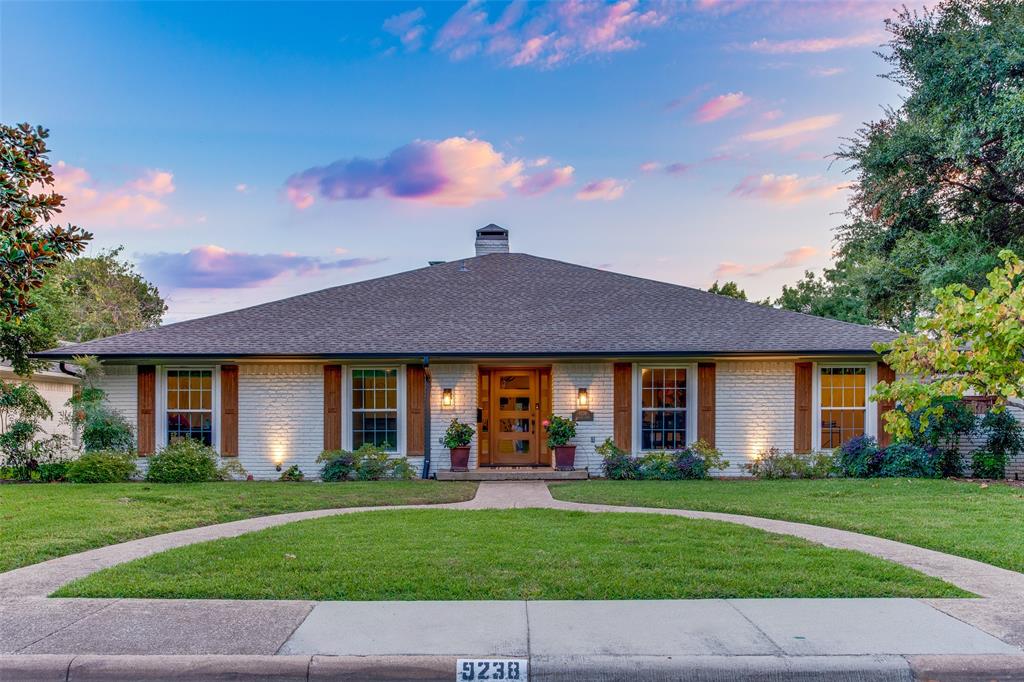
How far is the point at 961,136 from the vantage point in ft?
45.5

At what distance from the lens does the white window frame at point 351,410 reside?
45.1 ft

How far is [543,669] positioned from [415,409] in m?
9.98

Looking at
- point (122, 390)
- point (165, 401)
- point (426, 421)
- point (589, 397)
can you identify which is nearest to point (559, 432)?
point (589, 397)

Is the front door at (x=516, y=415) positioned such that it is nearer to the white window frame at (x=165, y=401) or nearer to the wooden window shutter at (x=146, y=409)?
the white window frame at (x=165, y=401)

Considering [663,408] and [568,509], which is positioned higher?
[663,408]

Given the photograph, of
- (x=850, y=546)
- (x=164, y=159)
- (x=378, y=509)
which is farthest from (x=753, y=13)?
(x=164, y=159)

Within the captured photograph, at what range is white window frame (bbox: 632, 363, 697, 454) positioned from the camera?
13812mm

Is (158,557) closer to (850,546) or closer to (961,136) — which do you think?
(850,546)

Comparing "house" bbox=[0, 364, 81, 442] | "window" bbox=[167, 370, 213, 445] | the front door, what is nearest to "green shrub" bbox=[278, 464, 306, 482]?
"window" bbox=[167, 370, 213, 445]

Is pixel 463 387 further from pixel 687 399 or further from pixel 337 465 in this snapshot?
pixel 687 399

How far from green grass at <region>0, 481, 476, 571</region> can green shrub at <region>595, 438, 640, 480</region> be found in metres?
2.82

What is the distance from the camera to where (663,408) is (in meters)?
13.9

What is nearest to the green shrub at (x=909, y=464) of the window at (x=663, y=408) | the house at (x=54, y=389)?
the window at (x=663, y=408)

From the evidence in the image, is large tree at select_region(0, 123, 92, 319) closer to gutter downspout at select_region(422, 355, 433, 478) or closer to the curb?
the curb
